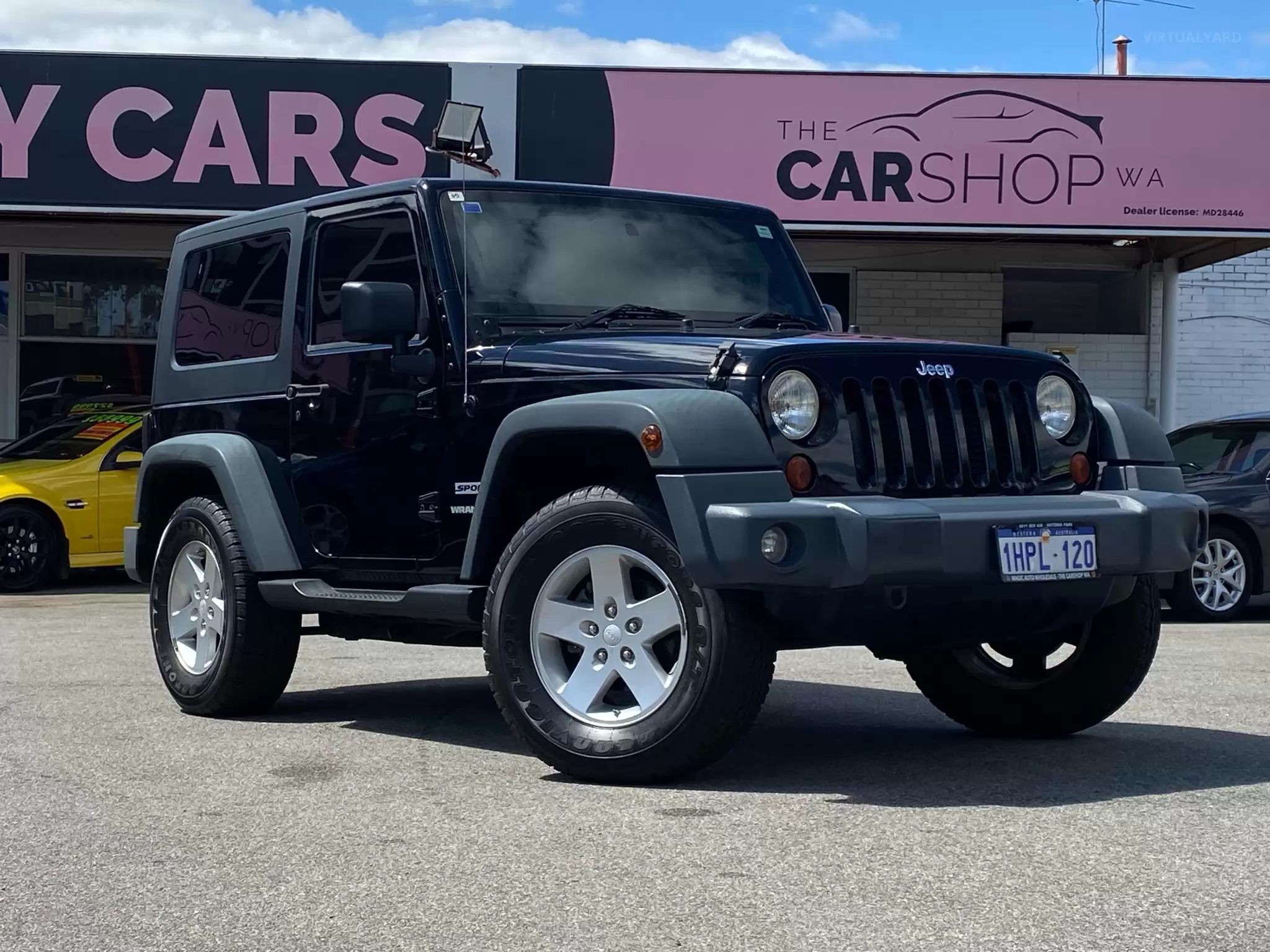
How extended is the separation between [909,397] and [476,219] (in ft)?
5.91

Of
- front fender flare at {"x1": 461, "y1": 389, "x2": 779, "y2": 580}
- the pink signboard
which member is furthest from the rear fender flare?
the pink signboard

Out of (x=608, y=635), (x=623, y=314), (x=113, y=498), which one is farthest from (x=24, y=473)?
(x=608, y=635)

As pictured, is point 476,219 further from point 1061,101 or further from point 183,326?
point 1061,101

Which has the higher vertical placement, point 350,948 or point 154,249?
point 154,249

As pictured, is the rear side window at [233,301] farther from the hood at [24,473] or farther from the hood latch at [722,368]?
the hood at [24,473]

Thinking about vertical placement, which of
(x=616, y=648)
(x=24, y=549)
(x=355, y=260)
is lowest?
(x=24, y=549)

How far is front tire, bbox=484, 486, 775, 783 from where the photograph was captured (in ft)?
16.9

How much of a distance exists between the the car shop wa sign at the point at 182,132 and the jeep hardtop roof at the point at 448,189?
8.06 metres

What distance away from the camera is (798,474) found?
523 centimetres

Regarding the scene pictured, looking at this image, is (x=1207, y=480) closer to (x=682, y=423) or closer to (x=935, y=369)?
(x=935, y=369)

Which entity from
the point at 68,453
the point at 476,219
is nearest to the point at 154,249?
the point at 68,453

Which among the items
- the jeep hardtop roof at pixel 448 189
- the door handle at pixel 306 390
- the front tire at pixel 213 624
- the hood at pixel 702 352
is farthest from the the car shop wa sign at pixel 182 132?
the hood at pixel 702 352

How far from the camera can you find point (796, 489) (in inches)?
206

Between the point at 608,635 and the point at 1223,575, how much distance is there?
8.20 meters
